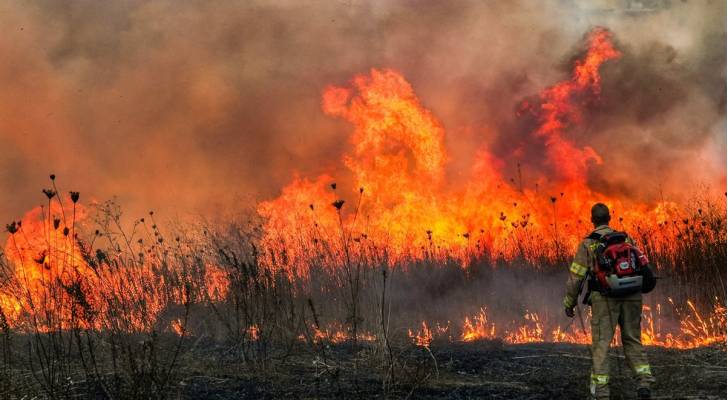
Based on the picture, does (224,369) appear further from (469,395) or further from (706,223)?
(706,223)

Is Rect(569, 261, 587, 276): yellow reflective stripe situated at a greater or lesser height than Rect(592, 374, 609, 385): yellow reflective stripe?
greater

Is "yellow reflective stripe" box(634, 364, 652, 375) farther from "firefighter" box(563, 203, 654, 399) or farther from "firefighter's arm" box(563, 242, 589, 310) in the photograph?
"firefighter's arm" box(563, 242, 589, 310)

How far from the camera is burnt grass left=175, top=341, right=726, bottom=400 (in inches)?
233

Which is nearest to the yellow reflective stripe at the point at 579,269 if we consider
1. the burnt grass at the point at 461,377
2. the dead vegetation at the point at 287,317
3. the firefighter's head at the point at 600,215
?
the firefighter's head at the point at 600,215

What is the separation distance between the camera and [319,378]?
6.41 meters

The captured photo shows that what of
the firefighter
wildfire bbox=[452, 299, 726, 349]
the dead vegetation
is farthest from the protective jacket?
wildfire bbox=[452, 299, 726, 349]

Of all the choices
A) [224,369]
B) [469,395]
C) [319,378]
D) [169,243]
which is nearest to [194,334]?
[169,243]

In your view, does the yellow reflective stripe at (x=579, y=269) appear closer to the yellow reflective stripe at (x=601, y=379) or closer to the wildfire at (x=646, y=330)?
the yellow reflective stripe at (x=601, y=379)

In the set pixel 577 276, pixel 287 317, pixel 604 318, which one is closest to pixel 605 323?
pixel 604 318

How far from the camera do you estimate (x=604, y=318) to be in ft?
18.8

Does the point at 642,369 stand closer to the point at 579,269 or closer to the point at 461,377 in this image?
the point at 579,269

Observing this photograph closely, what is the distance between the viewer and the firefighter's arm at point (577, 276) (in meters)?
5.75

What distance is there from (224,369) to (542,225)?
8804mm

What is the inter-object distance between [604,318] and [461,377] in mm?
1888
